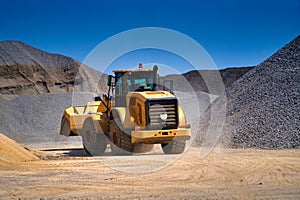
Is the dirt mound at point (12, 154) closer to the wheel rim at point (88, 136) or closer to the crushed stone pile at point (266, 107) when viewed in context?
the wheel rim at point (88, 136)

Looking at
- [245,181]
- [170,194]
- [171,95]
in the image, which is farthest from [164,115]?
[170,194]

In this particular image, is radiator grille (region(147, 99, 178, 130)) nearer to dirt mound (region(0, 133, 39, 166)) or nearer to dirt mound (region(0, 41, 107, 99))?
dirt mound (region(0, 133, 39, 166))

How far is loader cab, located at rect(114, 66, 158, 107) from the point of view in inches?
608

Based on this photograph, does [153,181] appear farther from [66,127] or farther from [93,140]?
[66,127]

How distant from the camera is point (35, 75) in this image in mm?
67500

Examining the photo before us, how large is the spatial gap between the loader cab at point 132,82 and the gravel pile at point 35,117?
15.7 meters

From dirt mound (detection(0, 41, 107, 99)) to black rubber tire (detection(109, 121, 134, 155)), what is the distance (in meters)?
49.8

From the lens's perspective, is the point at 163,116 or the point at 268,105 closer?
the point at 163,116

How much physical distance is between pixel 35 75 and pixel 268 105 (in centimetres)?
5065

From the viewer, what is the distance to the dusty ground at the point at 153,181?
6.87m

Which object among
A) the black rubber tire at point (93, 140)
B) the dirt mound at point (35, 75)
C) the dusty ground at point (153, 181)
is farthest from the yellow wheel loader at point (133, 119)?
the dirt mound at point (35, 75)

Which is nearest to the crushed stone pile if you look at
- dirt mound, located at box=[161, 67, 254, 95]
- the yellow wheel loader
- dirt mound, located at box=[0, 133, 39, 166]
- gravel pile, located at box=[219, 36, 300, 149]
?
gravel pile, located at box=[219, 36, 300, 149]

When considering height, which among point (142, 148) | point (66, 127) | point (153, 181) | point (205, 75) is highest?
point (205, 75)

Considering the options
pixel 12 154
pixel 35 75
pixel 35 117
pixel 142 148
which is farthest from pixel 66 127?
pixel 35 75
